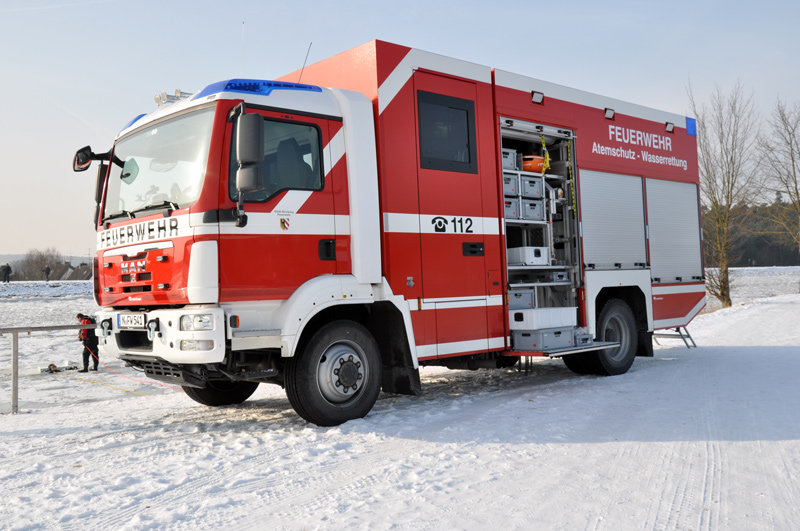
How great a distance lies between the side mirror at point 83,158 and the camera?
22.5ft

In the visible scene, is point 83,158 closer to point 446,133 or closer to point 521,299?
point 446,133

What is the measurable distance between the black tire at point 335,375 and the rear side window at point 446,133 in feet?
6.75

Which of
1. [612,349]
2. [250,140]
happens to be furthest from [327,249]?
[612,349]

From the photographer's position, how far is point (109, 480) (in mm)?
4434

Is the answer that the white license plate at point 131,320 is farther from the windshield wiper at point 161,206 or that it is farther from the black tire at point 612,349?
the black tire at point 612,349

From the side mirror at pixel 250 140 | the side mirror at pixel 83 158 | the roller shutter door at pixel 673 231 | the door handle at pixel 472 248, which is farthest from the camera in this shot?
the roller shutter door at pixel 673 231

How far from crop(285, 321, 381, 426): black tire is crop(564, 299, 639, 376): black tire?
405cm

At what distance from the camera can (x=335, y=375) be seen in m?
5.98

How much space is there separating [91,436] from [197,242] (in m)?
2.18

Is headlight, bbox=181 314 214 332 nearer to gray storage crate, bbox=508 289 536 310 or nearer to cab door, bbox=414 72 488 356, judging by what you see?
cab door, bbox=414 72 488 356

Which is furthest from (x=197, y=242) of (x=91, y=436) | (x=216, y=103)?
(x=91, y=436)

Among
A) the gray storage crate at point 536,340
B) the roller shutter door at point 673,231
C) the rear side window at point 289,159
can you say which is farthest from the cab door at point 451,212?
the roller shutter door at point 673,231

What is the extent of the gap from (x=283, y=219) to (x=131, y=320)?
165cm

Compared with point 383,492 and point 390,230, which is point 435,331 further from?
point 383,492
